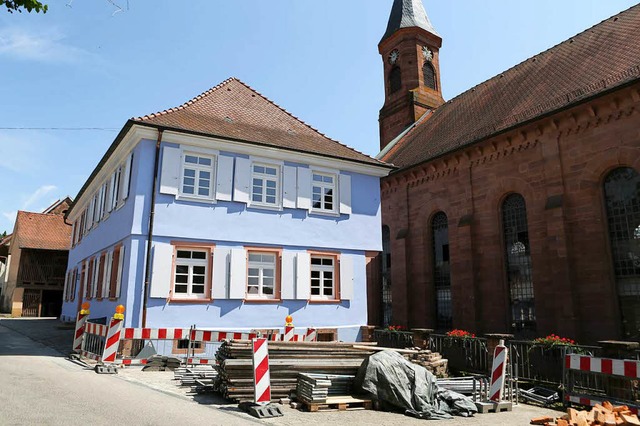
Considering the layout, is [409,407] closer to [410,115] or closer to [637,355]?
[637,355]

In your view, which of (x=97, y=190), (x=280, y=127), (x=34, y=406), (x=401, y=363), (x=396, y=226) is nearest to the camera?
(x=34, y=406)

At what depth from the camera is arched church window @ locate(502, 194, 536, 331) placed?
1794cm

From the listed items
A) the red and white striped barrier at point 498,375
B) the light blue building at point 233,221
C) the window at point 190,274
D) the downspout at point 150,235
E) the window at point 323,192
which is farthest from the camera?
the window at point 323,192

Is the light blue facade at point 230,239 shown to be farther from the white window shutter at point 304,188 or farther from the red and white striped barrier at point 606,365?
the red and white striped barrier at point 606,365

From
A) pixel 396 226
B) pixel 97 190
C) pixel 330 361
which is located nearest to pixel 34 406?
pixel 330 361

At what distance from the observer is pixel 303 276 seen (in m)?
15.5

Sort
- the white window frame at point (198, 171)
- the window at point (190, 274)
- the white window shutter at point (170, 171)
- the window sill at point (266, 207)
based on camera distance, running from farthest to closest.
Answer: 1. the window sill at point (266, 207)
2. the white window frame at point (198, 171)
3. the white window shutter at point (170, 171)
4. the window at point (190, 274)

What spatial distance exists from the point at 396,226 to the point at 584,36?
1253 centimetres

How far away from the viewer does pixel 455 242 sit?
69.7 ft

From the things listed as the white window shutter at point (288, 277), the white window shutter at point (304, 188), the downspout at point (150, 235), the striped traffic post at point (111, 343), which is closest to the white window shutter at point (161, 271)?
the downspout at point (150, 235)

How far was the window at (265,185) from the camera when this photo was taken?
15.5 metres

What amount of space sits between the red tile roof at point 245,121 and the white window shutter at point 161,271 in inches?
143

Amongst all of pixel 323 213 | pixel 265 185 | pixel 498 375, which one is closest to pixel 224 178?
pixel 265 185

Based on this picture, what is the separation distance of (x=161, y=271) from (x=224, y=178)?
11.3 ft
